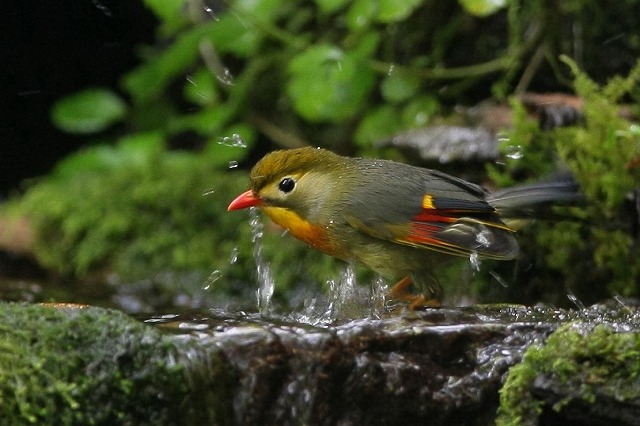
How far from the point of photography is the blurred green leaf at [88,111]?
25.6 ft

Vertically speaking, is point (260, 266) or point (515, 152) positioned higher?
point (515, 152)

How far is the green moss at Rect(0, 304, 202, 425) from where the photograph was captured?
2990mm

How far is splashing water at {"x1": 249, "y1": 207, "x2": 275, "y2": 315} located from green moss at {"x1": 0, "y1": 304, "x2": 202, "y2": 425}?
264 cm

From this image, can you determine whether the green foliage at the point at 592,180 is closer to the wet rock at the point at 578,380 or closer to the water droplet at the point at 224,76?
the wet rock at the point at 578,380

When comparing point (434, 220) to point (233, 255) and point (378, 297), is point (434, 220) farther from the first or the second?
point (233, 255)

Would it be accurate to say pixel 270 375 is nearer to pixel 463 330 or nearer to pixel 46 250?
pixel 463 330

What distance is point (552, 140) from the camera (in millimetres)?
5562

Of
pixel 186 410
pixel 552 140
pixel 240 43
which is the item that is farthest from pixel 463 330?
pixel 240 43

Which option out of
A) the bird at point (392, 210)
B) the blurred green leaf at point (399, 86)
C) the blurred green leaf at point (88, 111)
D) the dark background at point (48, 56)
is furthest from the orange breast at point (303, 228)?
the dark background at point (48, 56)

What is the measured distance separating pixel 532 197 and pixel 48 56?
5.55m

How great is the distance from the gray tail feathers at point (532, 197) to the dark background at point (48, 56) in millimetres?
5084

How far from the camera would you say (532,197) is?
4.75 meters

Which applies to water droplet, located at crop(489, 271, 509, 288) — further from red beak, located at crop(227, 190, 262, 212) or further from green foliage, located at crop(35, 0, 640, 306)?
red beak, located at crop(227, 190, 262, 212)

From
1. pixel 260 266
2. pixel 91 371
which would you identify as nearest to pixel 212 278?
pixel 260 266
